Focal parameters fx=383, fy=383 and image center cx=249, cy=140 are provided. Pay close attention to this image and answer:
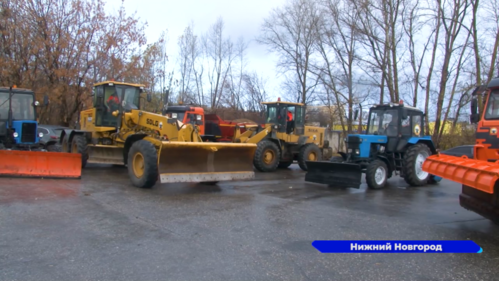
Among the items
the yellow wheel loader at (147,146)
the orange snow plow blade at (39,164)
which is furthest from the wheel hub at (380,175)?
the orange snow plow blade at (39,164)

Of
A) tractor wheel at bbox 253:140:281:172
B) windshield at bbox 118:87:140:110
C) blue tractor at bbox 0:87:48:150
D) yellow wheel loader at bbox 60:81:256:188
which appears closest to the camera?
yellow wheel loader at bbox 60:81:256:188

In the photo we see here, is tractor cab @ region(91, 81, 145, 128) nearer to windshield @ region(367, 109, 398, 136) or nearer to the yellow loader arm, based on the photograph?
the yellow loader arm

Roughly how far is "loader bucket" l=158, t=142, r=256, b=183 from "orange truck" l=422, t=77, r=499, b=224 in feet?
14.4

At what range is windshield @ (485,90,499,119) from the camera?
741cm

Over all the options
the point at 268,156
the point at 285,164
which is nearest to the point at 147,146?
the point at 268,156

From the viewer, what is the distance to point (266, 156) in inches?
559

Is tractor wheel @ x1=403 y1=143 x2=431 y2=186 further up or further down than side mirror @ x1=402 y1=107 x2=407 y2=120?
further down

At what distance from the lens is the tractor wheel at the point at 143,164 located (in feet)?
28.8

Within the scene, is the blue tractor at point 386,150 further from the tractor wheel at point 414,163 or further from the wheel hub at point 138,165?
the wheel hub at point 138,165

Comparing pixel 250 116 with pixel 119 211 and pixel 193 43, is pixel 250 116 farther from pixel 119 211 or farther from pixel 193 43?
pixel 119 211

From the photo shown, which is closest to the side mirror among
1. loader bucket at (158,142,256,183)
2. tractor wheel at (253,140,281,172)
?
tractor wheel at (253,140,281,172)

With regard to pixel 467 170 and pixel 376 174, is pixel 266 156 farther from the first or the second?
pixel 467 170

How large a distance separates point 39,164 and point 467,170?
990cm

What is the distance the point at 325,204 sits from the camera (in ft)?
27.2
